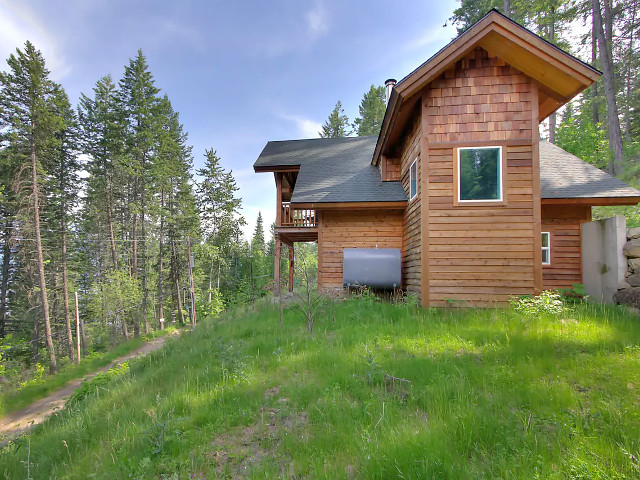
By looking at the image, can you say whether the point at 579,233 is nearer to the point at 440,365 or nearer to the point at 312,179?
the point at 440,365

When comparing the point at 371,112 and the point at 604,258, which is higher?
the point at 371,112

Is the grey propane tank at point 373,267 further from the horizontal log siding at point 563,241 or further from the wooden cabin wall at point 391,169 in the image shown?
the horizontal log siding at point 563,241

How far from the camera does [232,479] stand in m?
2.12

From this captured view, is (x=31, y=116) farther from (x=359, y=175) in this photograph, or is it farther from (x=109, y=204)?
(x=359, y=175)

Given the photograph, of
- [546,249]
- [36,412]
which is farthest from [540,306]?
[36,412]

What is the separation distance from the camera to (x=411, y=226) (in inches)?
315

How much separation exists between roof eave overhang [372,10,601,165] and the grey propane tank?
4.17 metres

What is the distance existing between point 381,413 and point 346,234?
723 cm

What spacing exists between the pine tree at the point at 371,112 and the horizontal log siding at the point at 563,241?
2364 cm

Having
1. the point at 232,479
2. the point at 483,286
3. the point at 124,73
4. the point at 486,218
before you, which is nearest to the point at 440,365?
the point at 232,479

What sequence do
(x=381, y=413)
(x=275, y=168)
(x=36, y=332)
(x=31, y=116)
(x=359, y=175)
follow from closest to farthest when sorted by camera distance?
(x=381, y=413) → (x=359, y=175) → (x=275, y=168) → (x=31, y=116) → (x=36, y=332)

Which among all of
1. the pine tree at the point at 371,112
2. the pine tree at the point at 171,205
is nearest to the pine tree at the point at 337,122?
the pine tree at the point at 371,112

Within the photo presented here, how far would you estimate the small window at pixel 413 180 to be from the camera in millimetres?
7670

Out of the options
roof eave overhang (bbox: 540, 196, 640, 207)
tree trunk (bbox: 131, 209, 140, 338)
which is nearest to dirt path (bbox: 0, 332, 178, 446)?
tree trunk (bbox: 131, 209, 140, 338)
